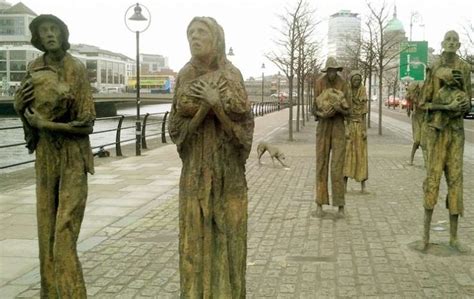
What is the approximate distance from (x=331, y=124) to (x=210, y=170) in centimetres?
524

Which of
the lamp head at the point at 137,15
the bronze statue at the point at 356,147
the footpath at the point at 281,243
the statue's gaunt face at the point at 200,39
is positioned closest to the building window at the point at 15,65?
the lamp head at the point at 137,15

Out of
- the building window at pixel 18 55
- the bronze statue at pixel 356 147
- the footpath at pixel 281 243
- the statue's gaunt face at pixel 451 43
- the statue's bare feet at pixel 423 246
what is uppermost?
the building window at pixel 18 55

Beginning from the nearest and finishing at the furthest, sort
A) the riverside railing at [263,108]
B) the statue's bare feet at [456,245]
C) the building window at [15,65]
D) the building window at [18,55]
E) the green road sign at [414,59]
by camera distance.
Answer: the statue's bare feet at [456,245], the green road sign at [414,59], the riverside railing at [263,108], the building window at [15,65], the building window at [18,55]

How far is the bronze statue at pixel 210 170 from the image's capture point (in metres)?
3.64

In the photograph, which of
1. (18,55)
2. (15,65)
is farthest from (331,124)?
(18,55)

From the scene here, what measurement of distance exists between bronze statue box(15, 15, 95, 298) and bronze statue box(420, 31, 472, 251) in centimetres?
408

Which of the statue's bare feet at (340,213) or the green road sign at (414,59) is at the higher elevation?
the green road sign at (414,59)

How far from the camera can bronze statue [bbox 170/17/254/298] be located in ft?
12.0

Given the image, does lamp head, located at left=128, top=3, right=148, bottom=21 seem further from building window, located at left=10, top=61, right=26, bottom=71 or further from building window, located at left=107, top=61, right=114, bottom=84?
building window, located at left=107, top=61, right=114, bottom=84

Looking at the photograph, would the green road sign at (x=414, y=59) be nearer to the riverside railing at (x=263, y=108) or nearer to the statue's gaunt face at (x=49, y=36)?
the riverside railing at (x=263, y=108)

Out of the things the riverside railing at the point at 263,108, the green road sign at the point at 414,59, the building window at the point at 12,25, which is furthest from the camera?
the building window at the point at 12,25

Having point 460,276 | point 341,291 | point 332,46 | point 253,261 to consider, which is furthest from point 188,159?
point 332,46

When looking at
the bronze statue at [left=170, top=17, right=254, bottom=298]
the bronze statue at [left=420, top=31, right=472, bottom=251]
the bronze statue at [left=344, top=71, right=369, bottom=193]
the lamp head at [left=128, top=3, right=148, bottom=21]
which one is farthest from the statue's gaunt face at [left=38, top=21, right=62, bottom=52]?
the lamp head at [left=128, top=3, right=148, bottom=21]

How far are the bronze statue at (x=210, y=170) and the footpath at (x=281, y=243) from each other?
6.07 ft
